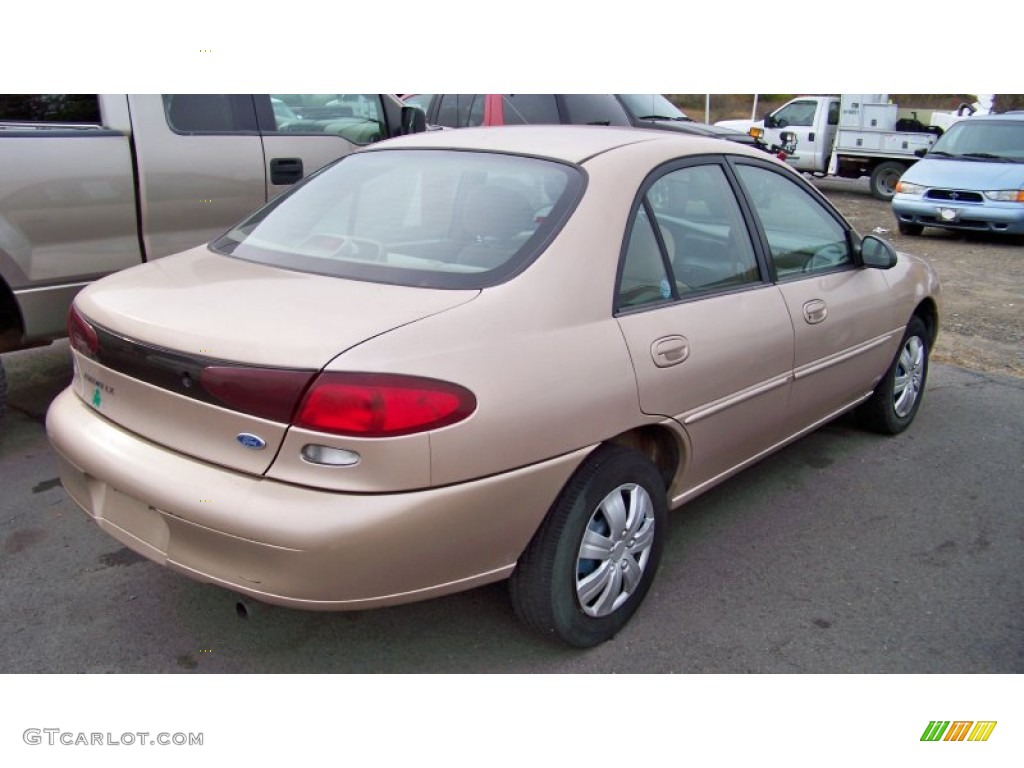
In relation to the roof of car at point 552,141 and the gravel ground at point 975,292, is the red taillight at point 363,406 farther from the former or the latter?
the gravel ground at point 975,292

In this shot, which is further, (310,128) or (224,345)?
(310,128)

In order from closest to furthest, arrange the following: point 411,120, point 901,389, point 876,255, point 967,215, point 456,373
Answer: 1. point 456,373
2. point 876,255
3. point 901,389
4. point 411,120
5. point 967,215

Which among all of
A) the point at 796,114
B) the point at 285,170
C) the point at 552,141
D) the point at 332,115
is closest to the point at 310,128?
the point at 332,115

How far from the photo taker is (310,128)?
5.47 m

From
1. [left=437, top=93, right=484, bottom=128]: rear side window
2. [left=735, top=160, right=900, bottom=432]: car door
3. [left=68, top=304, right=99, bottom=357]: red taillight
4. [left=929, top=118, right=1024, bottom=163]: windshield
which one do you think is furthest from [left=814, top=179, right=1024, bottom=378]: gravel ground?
[left=437, top=93, right=484, bottom=128]: rear side window

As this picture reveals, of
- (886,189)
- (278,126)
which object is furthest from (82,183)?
(886,189)

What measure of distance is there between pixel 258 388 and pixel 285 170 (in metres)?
3.39

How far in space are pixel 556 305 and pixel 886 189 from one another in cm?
1592

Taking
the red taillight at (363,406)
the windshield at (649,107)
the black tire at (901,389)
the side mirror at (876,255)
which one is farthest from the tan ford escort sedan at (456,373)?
the windshield at (649,107)

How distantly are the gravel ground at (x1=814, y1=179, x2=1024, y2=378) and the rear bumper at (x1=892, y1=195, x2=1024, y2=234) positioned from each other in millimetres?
270

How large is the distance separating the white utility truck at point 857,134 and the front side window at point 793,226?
1309 cm

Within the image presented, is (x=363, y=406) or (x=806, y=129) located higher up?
(x=363, y=406)

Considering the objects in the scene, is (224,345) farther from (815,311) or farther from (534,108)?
(534,108)

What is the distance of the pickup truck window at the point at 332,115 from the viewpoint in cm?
529
